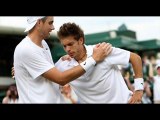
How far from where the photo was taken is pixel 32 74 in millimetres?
4555

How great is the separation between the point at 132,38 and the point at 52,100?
13.5m

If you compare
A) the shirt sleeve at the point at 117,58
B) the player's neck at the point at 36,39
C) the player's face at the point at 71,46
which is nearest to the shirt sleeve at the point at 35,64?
the player's neck at the point at 36,39

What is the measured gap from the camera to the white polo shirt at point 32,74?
14.9 feet

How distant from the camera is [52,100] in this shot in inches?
181

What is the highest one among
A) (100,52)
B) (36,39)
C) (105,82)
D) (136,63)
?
(36,39)

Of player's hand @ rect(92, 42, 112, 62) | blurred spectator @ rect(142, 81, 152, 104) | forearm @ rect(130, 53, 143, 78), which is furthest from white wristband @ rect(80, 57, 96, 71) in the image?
blurred spectator @ rect(142, 81, 152, 104)

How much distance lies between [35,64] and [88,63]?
473mm

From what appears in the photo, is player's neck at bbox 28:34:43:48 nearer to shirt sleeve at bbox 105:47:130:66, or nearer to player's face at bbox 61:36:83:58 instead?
player's face at bbox 61:36:83:58

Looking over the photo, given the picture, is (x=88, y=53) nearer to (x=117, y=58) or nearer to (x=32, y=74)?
(x=117, y=58)

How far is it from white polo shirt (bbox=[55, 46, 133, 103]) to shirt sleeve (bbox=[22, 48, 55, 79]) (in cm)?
42

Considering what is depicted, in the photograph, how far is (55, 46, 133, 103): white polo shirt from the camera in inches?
190

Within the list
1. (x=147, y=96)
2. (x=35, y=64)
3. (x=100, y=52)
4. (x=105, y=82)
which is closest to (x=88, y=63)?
(x=100, y=52)

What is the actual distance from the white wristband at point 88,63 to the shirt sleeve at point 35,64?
294 mm
